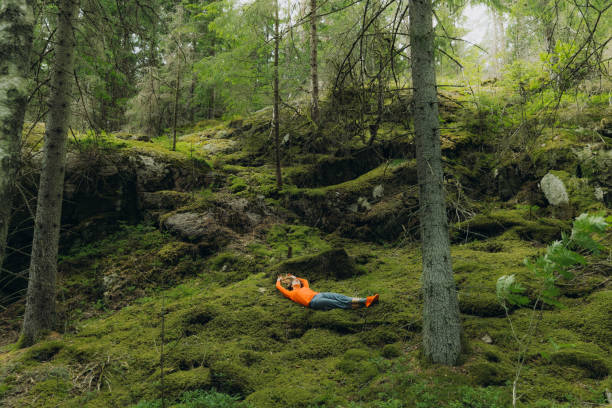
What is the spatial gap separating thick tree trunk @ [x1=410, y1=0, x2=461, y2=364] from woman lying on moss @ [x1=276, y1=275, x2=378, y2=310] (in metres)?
1.57

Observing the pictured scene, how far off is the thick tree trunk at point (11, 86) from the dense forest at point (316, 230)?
12mm

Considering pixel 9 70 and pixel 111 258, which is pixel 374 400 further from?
pixel 111 258

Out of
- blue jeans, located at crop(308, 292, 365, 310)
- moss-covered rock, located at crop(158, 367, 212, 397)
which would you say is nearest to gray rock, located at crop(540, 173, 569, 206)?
blue jeans, located at crop(308, 292, 365, 310)

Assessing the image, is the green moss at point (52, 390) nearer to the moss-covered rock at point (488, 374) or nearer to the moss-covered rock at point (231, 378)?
the moss-covered rock at point (231, 378)

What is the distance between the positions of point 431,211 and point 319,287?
3.29 m

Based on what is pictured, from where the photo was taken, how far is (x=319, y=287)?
20.9 ft

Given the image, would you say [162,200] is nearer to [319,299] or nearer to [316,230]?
[316,230]

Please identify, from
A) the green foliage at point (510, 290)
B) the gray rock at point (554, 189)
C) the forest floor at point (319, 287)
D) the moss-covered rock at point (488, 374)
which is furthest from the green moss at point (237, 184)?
the green foliage at point (510, 290)

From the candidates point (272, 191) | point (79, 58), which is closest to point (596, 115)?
point (272, 191)

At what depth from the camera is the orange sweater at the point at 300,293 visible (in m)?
5.66

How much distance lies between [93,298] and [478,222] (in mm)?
8588

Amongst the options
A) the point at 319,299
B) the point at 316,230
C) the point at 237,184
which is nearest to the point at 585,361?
the point at 319,299

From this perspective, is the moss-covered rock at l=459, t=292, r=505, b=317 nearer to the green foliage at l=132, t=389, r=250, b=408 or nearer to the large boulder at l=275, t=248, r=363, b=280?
the large boulder at l=275, t=248, r=363, b=280

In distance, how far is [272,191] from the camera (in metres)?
10.5
